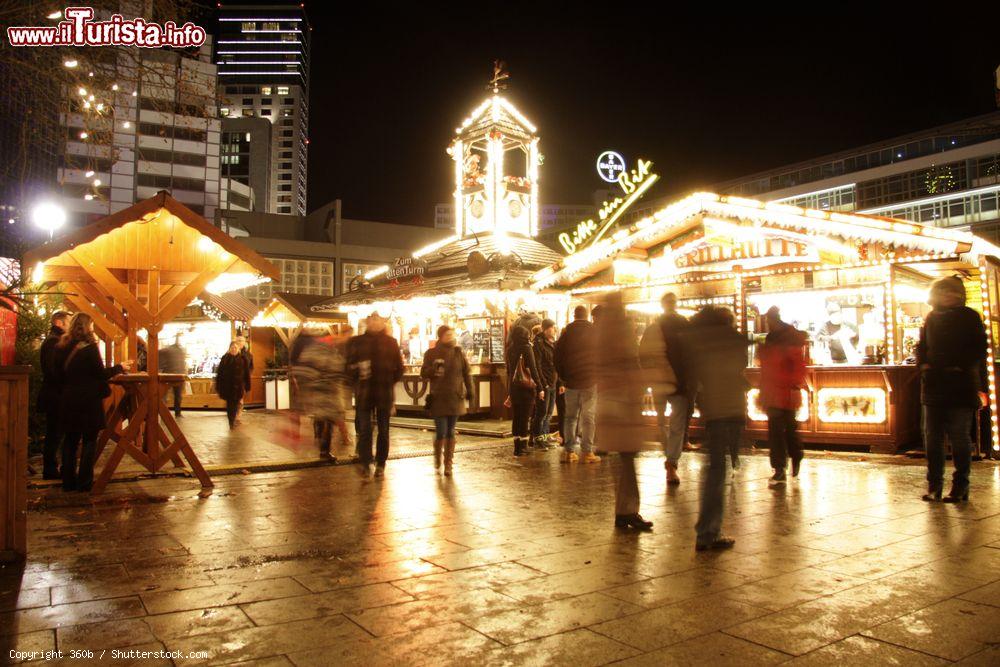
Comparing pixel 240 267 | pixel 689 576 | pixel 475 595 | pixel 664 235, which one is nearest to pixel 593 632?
pixel 475 595

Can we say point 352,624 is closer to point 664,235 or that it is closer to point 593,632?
point 593,632

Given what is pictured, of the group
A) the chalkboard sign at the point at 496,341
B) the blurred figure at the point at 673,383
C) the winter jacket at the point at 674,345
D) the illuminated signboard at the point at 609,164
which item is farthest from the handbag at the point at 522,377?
the illuminated signboard at the point at 609,164

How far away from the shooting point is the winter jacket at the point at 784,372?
7.71m

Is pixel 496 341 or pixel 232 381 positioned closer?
pixel 232 381

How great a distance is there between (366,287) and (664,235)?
11.0 m

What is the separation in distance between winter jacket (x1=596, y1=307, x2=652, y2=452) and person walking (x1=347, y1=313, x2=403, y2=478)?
142 inches

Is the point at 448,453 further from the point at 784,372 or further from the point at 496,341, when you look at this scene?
the point at 496,341

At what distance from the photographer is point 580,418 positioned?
9.29 meters

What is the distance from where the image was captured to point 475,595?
12.9 ft

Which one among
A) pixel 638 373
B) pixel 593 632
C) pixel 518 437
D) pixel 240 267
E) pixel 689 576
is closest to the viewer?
pixel 593 632

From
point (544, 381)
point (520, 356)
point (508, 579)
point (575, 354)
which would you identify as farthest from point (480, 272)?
point (508, 579)

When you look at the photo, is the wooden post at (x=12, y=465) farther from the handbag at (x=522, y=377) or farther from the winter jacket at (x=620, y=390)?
the handbag at (x=522, y=377)

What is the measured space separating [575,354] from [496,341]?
26.2ft

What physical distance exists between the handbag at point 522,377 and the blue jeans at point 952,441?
5017 millimetres
